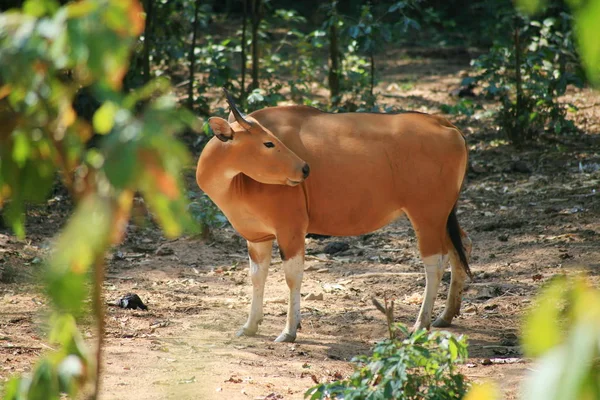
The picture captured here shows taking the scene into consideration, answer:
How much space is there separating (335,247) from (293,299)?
249cm

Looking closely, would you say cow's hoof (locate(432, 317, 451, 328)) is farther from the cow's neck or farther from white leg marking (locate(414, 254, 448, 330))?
the cow's neck

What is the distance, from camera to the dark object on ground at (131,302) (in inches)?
243

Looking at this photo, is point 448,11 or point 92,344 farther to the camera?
point 448,11

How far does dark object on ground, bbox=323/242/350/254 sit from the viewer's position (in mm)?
8103

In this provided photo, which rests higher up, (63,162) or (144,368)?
(63,162)

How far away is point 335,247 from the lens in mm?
8148

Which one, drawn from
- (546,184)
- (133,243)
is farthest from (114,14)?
(546,184)

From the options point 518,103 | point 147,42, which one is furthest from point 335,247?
point 147,42

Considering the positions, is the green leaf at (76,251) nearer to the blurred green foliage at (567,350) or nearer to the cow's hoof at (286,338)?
the blurred green foliage at (567,350)

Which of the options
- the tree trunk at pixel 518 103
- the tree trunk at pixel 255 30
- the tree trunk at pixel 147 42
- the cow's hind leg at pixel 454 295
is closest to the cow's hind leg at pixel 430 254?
the cow's hind leg at pixel 454 295

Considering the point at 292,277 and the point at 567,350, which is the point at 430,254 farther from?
the point at 567,350

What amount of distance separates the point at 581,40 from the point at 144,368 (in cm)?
424

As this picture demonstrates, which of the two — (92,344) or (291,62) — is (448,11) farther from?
(92,344)

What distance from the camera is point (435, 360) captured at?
3520mm
